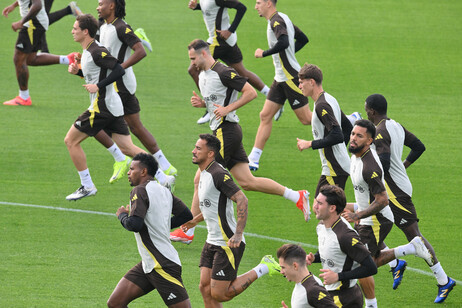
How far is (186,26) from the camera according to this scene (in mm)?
22000

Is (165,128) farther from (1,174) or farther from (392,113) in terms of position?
(392,113)

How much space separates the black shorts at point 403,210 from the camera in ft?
30.8

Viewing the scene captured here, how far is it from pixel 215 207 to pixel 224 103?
242 centimetres

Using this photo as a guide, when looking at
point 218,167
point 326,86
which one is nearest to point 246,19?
point 326,86

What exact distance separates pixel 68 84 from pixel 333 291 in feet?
35.8

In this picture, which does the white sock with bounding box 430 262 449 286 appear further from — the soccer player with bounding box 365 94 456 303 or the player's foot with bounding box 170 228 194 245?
the player's foot with bounding box 170 228 194 245

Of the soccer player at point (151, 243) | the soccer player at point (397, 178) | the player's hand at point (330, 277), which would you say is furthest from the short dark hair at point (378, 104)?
the soccer player at point (151, 243)

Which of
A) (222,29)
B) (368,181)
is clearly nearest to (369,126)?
(368,181)

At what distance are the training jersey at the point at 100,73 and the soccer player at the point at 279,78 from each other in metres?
2.43

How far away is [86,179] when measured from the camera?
38.3 ft

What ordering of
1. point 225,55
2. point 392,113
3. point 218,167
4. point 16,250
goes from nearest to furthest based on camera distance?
point 218,167 < point 16,250 < point 225,55 < point 392,113

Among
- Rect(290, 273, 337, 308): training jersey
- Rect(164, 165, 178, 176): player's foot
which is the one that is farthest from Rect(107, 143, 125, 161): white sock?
Rect(290, 273, 337, 308): training jersey

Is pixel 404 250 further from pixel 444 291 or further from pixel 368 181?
pixel 368 181

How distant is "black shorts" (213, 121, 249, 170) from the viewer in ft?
33.7
